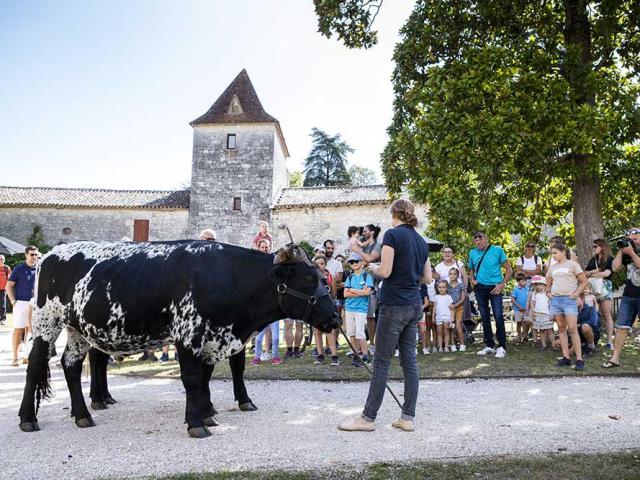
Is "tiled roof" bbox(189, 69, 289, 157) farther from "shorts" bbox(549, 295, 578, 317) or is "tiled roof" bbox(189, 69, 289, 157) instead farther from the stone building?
"shorts" bbox(549, 295, 578, 317)

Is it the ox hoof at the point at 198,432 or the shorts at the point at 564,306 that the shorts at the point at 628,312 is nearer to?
the shorts at the point at 564,306

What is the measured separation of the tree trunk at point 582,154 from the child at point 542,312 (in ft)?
7.44

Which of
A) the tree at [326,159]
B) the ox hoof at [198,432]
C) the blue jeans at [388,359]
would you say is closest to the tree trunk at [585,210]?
the blue jeans at [388,359]

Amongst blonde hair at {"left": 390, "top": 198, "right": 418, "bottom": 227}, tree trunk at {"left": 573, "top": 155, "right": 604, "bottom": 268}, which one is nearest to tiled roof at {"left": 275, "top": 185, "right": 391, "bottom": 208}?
tree trunk at {"left": 573, "top": 155, "right": 604, "bottom": 268}

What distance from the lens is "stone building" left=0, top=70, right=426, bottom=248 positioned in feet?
115

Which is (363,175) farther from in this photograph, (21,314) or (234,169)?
(21,314)

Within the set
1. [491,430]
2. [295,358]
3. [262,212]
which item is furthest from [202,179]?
[491,430]

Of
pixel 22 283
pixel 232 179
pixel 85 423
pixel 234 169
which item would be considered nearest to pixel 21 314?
pixel 22 283

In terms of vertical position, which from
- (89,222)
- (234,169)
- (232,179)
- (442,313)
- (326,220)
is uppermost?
(234,169)

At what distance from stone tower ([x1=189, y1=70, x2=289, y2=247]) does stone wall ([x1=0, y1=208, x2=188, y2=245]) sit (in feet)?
4.99

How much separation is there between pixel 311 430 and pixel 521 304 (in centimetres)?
774

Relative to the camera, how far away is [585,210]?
12.0 m

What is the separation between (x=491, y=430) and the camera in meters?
4.97

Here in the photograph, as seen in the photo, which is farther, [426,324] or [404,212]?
[426,324]
